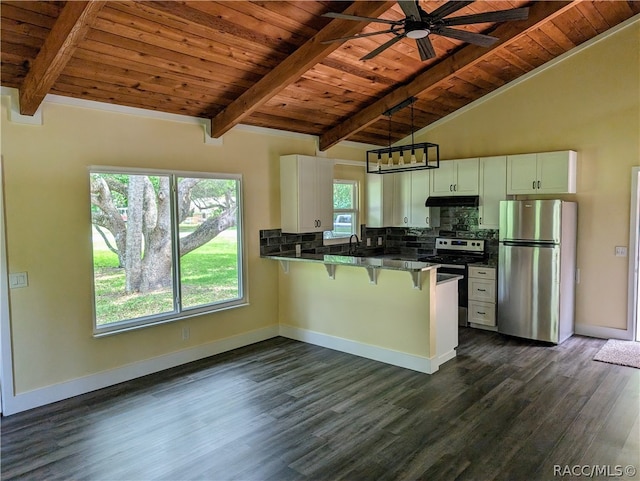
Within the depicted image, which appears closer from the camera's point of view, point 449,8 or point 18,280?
point 449,8

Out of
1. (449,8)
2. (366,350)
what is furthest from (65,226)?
(449,8)

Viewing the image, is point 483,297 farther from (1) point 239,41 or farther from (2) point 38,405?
(2) point 38,405

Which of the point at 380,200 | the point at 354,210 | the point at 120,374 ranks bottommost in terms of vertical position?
the point at 120,374

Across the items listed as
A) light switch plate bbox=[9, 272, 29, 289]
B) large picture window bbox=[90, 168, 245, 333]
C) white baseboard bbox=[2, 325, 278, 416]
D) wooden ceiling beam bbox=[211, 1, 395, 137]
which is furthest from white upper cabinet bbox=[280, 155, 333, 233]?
light switch plate bbox=[9, 272, 29, 289]

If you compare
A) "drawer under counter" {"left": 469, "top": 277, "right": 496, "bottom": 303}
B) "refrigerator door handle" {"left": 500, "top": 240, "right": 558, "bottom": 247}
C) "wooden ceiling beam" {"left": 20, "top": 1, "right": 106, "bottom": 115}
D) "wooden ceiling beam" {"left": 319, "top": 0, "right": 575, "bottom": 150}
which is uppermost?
"wooden ceiling beam" {"left": 319, "top": 0, "right": 575, "bottom": 150}

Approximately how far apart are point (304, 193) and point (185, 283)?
5.90ft

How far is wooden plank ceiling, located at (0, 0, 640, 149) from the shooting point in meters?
3.04

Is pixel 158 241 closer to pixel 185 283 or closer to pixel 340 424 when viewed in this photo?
pixel 185 283

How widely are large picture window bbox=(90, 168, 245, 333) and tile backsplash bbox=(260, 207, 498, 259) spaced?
604 mm

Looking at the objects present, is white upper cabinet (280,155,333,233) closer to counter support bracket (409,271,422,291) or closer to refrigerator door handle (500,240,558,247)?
counter support bracket (409,271,422,291)

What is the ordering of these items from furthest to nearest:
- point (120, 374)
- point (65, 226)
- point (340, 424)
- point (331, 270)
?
1. point (331, 270)
2. point (120, 374)
3. point (65, 226)
4. point (340, 424)

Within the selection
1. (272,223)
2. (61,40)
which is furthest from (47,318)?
(272,223)

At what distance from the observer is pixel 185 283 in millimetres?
4645

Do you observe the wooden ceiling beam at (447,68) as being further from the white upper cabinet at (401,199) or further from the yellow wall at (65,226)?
the yellow wall at (65,226)
